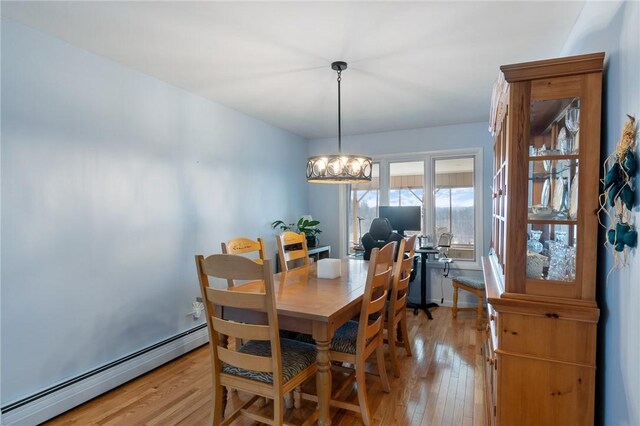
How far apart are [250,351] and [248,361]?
25cm

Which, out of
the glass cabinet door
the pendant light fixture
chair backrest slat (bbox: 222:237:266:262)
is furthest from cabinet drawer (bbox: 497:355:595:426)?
chair backrest slat (bbox: 222:237:266:262)

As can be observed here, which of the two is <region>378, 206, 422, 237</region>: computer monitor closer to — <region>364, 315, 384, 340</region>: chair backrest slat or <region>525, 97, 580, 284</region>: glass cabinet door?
<region>364, 315, 384, 340</region>: chair backrest slat

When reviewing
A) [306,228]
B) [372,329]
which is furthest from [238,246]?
[306,228]

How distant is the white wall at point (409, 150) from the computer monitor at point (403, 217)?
26.8 inches

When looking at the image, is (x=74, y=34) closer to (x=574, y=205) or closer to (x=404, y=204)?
(x=574, y=205)

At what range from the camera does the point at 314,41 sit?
218 cm

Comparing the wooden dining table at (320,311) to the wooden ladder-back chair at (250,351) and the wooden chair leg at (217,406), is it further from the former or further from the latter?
the wooden chair leg at (217,406)

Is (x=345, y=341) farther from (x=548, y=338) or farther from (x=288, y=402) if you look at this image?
(x=548, y=338)

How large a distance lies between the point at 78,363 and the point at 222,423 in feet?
3.86

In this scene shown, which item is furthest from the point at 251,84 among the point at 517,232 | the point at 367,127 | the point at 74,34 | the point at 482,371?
the point at 482,371

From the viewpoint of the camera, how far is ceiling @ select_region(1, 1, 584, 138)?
6.06 ft

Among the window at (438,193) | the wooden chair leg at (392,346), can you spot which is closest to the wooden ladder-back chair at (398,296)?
the wooden chair leg at (392,346)

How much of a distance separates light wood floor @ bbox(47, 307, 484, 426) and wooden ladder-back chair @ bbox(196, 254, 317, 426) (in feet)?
1.50

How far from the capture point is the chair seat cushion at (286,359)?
173 cm
